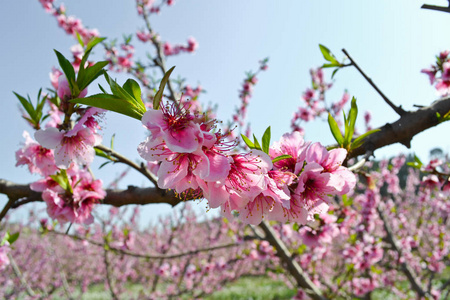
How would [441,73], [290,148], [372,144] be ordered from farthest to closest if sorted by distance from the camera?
[441,73] → [372,144] → [290,148]

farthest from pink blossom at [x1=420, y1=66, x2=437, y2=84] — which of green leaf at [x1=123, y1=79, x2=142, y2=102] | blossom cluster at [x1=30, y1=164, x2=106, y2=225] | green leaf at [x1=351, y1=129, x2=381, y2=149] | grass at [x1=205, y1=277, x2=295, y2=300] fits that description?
grass at [x1=205, y1=277, x2=295, y2=300]

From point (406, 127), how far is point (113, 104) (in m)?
1.25

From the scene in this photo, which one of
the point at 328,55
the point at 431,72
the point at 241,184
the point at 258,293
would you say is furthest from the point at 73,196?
the point at 258,293

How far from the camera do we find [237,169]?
84 centimetres

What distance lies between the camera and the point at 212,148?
786 mm

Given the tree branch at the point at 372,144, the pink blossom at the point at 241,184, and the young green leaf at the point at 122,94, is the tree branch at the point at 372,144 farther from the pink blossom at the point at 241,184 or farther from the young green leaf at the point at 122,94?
the young green leaf at the point at 122,94

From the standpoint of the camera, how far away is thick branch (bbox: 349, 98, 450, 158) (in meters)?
1.23

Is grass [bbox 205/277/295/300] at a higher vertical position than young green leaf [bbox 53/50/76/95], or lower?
lower

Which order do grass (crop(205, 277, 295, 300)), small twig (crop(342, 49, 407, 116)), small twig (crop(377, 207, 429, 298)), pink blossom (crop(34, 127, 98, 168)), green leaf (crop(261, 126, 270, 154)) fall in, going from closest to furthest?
green leaf (crop(261, 126, 270, 154)) → pink blossom (crop(34, 127, 98, 168)) → small twig (crop(342, 49, 407, 116)) → small twig (crop(377, 207, 429, 298)) → grass (crop(205, 277, 295, 300))

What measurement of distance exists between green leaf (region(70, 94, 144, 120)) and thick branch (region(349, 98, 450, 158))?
923 mm

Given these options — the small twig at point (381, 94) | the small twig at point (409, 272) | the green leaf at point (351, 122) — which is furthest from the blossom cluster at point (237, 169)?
the small twig at point (409, 272)

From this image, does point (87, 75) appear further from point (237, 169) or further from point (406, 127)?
point (406, 127)

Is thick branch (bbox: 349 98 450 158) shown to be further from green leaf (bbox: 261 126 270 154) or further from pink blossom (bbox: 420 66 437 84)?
pink blossom (bbox: 420 66 437 84)

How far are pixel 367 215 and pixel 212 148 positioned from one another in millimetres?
4309
